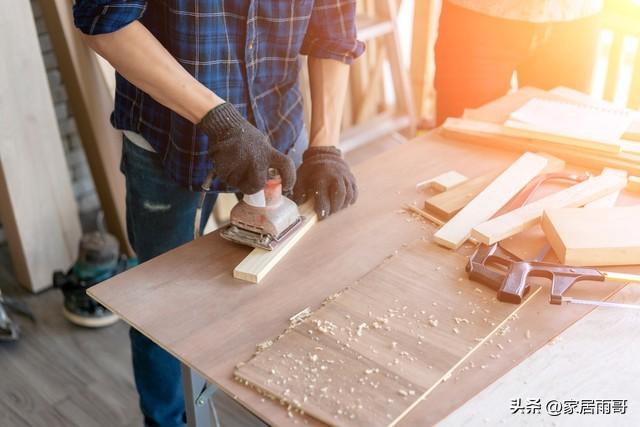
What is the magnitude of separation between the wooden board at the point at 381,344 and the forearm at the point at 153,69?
462mm

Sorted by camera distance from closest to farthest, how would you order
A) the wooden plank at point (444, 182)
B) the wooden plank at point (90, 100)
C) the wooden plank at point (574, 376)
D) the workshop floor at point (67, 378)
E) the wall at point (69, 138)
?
the wooden plank at point (574, 376), the wooden plank at point (444, 182), the workshop floor at point (67, 378), the wooden plank at point (90, 100), the wall at point (69, 138)

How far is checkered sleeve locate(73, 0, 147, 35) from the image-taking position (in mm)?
1216

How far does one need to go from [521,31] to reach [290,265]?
1.18 meters

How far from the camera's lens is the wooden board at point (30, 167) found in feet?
7.74

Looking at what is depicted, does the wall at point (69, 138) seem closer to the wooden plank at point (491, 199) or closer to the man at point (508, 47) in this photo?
the man at point (508, 47)

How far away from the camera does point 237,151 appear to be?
4.18ft

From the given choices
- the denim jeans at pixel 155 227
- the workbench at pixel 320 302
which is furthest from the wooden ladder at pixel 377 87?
the workbench at pixel 320 302

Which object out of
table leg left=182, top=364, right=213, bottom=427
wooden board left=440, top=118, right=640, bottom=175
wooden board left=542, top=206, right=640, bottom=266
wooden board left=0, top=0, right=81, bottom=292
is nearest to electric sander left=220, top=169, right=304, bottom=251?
table leg left=182, top=364, right=213, bottom=427

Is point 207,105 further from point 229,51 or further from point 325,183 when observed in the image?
point 325,183

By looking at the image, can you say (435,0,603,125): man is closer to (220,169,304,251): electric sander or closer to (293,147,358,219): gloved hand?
(293,147,358,219): gloved hand

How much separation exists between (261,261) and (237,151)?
0.71 ft

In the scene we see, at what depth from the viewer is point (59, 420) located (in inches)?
84.0

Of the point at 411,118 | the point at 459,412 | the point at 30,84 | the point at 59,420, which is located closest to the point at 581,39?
the point at 411,118

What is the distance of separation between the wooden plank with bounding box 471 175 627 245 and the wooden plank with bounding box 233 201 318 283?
1.19 feet
